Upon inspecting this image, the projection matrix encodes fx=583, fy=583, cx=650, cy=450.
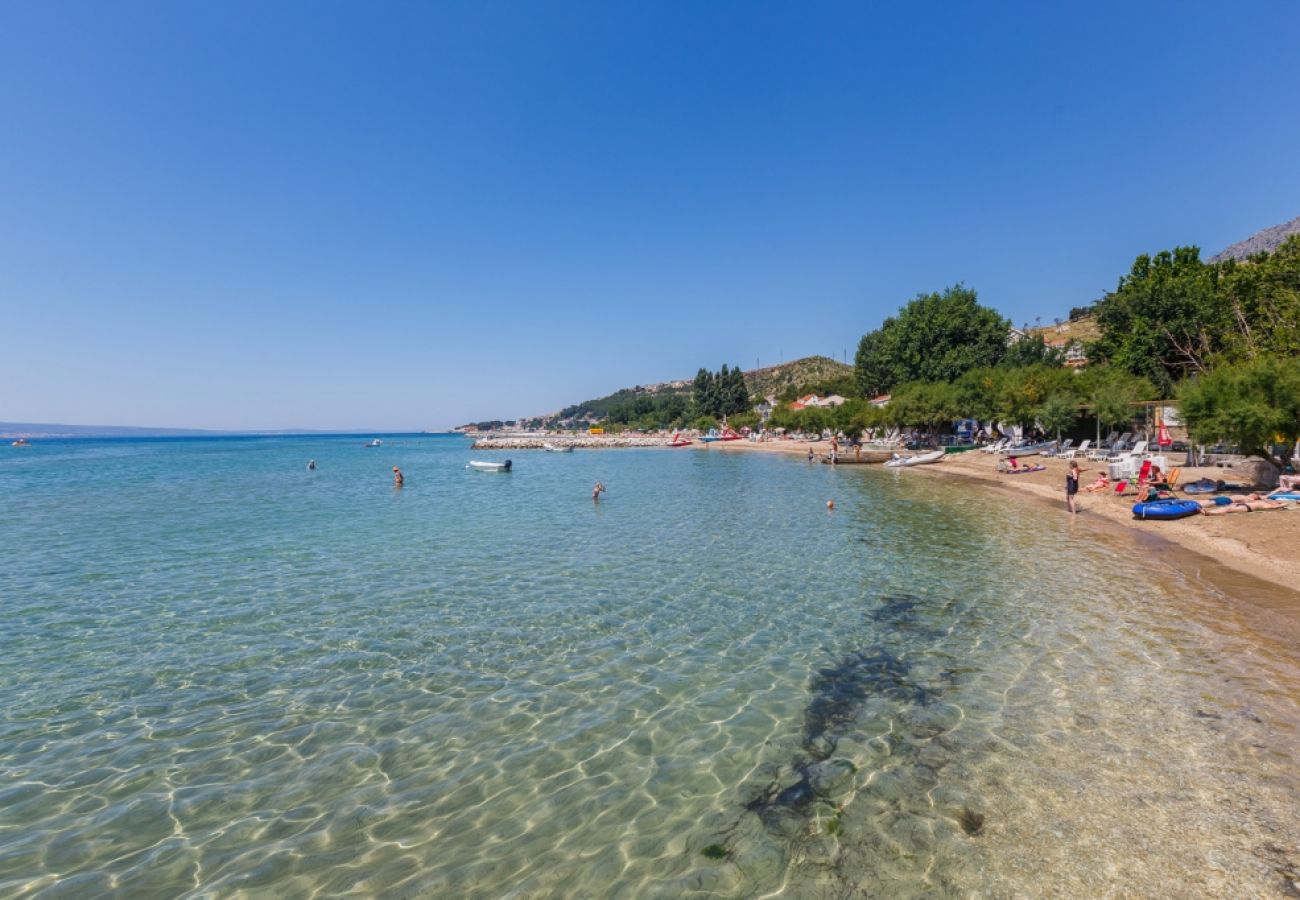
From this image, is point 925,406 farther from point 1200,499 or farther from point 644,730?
point 644,730

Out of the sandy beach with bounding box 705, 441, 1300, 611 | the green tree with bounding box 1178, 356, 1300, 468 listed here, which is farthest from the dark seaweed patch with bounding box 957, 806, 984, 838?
the green tree with bounding box 1178, 356, 1300, 468

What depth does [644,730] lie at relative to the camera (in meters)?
7.56

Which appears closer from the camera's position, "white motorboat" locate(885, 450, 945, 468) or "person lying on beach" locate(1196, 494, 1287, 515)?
"person lying on beach" locate(1196, 494, 1287, 515)

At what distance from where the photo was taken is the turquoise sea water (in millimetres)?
5207

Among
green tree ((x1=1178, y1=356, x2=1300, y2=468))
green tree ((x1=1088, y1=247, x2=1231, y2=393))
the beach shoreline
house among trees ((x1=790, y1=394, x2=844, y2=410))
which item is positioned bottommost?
the beach shoreline

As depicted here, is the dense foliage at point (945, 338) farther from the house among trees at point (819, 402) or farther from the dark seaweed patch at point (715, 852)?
the dark seaweed patch at point (715, 852)

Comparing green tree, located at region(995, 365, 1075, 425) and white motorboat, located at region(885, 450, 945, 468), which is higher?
green tree, located at region(995, 365, 1075, 425)

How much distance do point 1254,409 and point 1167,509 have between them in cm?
443

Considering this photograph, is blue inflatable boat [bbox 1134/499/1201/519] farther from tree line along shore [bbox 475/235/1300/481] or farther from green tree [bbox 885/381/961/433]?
green tree [bbox 885/381/961/433]

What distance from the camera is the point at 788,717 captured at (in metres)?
7.79

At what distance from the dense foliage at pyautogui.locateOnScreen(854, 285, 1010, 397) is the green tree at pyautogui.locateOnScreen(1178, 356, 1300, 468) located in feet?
172

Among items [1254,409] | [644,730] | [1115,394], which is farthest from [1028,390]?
[644,730]

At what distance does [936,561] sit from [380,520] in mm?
22079

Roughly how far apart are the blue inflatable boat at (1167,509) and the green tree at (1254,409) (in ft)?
9.38
